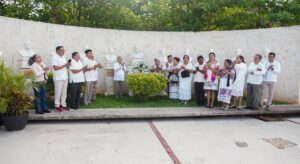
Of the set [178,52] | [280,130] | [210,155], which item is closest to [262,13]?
[178,52]

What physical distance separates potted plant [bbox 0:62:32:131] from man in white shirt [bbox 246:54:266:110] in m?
5.37

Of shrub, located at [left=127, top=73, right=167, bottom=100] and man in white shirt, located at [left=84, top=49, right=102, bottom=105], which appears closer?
man in white shirt, located at [left=84, top=49, right=102, bottom=105]

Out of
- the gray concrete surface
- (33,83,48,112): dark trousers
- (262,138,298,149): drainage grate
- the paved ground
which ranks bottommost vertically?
the paved ground

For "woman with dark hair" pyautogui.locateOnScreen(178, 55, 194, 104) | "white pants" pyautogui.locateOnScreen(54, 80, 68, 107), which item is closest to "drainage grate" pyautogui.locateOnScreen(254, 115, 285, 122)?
"woman with dark hair" pyautogui.locateOnScreen(178, 55, 194, 104)

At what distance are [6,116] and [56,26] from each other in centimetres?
421

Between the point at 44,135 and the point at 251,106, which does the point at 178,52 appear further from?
the point at 44,135

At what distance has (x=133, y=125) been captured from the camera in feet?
21.0

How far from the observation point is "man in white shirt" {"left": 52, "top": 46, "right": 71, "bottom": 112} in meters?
6.64

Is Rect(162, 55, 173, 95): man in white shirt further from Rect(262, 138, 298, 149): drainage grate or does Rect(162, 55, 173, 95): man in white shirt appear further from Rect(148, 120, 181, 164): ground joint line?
Rect(262, 138, 298, 149): drainage grate

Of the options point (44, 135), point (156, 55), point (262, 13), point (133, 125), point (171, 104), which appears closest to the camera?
point (44, 135)

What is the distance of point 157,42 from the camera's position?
10.3 metres

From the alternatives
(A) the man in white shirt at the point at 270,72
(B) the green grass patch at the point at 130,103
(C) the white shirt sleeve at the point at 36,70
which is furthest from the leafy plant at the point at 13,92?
(A) the man in white shirt at the point at 270,72

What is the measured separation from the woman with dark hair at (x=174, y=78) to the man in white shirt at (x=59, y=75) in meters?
3.30

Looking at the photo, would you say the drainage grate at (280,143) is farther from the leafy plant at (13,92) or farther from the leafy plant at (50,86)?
the leafy plant at (50,86)
